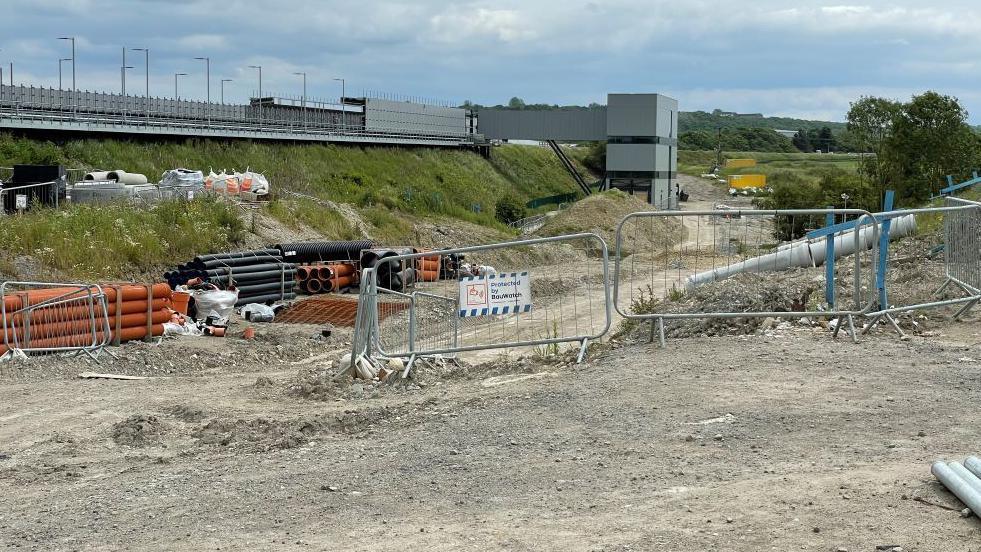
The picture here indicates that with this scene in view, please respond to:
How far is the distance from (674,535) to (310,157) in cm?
5896

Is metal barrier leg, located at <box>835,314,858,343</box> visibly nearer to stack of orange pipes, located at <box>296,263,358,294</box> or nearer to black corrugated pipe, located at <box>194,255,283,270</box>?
black corrugated pipe, located at <box>194,255,283,270</box>

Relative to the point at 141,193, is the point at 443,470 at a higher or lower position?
lower

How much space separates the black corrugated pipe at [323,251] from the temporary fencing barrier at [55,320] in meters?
11.7

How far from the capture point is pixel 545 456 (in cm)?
891

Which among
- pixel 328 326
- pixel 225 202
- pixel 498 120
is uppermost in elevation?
pixel 498 120

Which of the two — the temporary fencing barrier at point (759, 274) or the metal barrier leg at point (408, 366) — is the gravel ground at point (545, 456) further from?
the temporary fencing barrier at point (759, 274)

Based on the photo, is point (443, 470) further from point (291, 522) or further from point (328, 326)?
point (328, 326)

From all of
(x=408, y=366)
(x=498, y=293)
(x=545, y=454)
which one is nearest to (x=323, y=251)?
(x=408, y=366)

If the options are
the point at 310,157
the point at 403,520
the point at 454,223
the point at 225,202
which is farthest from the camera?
the point at 310,157

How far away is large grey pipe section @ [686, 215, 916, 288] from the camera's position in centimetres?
1552

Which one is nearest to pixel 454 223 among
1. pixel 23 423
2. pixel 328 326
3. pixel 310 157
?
pixel 310 157

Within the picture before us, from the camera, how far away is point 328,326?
78.7 feet

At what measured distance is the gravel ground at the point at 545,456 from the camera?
702 centimetres

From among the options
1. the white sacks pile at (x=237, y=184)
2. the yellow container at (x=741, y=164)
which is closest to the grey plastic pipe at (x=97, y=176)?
the white sacks pile at (x=237, y=184)
